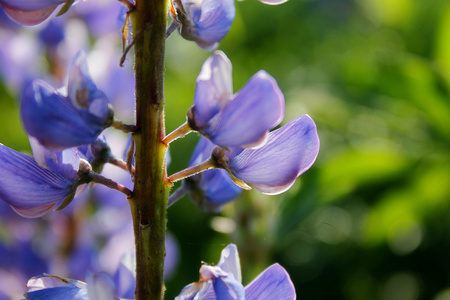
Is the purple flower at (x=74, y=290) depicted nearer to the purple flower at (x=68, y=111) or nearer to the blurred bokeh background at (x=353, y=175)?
the purple flower at (x=68, y=111)

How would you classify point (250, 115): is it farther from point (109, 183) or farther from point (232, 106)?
point (109, 183)

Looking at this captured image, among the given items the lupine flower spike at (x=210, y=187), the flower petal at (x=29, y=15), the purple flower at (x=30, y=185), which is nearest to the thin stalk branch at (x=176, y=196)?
the lupine flower spike at (x=210, y=187)

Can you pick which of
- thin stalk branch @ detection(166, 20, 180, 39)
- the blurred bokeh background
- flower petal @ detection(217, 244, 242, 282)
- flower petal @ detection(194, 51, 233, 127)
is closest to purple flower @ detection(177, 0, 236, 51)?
thin stalk branch @ detection(166, 20, 180, 39)

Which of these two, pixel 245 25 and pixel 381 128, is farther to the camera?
pixel 245 25

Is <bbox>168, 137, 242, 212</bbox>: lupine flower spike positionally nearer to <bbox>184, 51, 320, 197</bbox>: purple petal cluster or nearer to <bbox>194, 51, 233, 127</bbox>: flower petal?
<bbox>184, 51, 320, 197</bbox>: purple petal cluster

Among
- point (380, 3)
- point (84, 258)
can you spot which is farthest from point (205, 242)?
point (380, 3)

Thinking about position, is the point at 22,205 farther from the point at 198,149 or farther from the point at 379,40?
the point at 379,40

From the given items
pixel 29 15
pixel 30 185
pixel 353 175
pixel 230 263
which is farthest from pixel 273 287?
pixel 353 175
